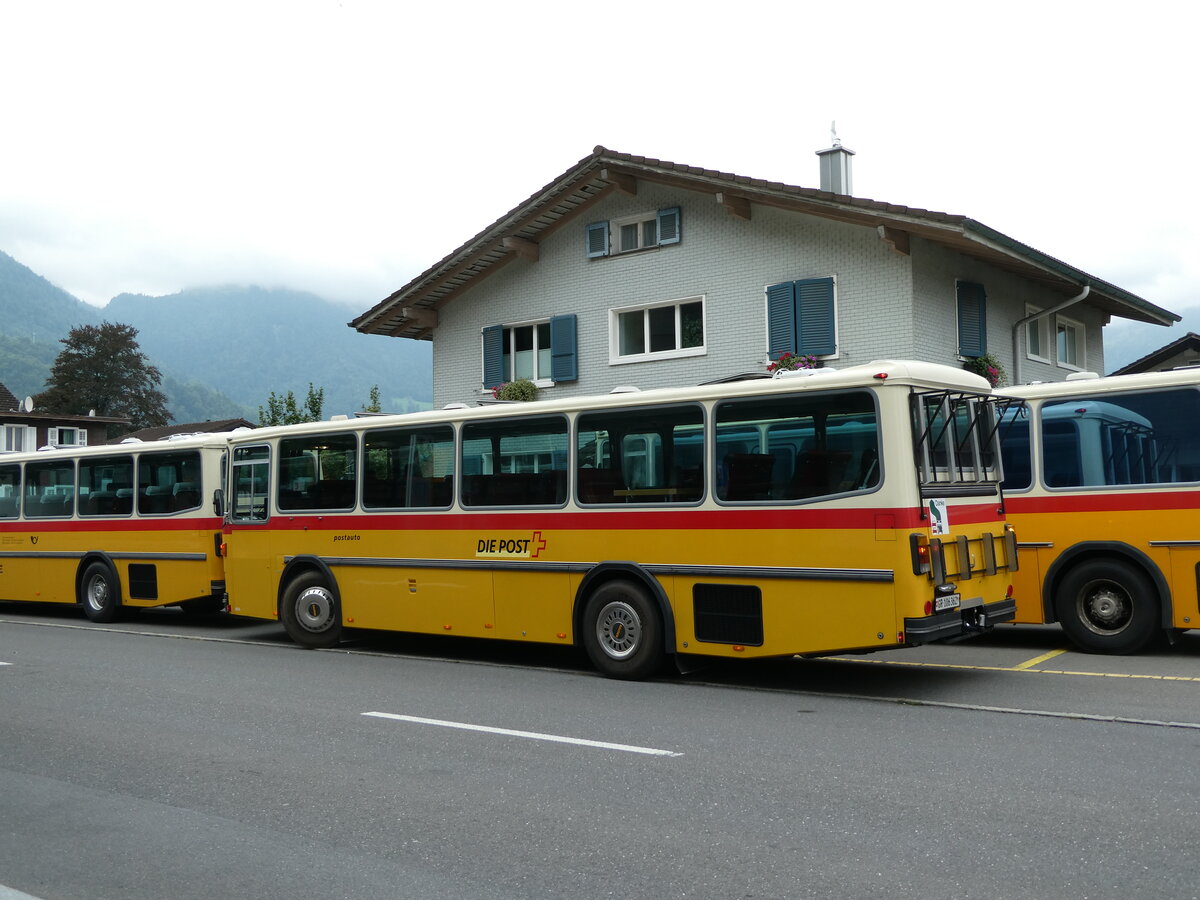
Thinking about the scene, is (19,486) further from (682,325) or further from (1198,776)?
(1198,776)

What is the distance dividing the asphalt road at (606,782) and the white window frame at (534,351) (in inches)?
514

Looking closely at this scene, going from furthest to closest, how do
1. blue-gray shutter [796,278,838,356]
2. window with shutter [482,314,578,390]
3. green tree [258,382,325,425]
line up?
green tree [258,382,325,425]
window with shutter [482,314,578,390]
blue-gray shutter [796,278,838,356]

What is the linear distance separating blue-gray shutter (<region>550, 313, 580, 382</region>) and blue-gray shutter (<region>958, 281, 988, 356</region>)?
712 cm

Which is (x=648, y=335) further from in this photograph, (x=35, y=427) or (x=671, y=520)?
(x=35, y=427)

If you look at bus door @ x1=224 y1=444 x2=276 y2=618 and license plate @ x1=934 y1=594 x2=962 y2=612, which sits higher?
bus door @ x1=224 y1=444 x2=276 y2=618

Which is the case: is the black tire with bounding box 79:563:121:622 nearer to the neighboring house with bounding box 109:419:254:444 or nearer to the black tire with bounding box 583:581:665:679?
the black tire with bounding box 583:581:665:679

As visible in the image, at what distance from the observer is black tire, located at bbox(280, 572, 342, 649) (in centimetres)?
1310

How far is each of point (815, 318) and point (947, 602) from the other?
11444 mm

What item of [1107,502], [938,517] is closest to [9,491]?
[938,517]

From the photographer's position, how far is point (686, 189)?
2205 centimetres

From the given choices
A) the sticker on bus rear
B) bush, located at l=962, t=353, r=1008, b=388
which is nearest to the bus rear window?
the sticker on bus rear

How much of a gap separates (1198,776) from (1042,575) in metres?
5.73

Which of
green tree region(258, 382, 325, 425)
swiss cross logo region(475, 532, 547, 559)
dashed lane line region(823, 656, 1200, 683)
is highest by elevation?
green tree region(258, 382, 325, 425)

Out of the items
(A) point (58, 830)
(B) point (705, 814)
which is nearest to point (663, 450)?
(B) point (705, 814)
